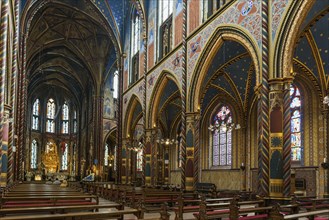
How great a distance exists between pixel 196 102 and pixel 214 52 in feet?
9.13

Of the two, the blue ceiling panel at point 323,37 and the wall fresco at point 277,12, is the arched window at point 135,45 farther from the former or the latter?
the wall fresco at point 277,12

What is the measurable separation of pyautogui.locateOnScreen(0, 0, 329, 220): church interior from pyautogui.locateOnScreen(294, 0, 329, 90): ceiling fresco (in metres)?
0.05

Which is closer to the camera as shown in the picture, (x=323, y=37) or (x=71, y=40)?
(x=323, y=37)

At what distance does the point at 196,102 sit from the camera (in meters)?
19.9

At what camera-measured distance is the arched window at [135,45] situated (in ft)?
101

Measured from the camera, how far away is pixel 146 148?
2655 cm

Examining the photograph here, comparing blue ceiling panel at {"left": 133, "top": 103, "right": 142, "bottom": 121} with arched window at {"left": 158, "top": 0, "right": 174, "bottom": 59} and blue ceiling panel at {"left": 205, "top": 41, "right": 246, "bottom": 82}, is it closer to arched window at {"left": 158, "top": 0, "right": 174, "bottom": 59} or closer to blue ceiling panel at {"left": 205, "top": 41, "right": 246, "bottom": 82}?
arched window at {"left": 158, "top": 0, "right": 174, "bottom": 59}

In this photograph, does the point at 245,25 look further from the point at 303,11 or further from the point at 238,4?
the point at 303,11

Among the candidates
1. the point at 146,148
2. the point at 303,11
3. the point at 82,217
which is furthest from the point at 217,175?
the point at 82,217

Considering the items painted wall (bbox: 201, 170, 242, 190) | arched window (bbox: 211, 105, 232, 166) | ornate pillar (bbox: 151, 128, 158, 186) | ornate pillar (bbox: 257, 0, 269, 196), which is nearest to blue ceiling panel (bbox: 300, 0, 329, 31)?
ornate pillar (bbox: 257, 0, 269, 196)

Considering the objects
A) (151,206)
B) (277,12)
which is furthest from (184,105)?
(277,12)

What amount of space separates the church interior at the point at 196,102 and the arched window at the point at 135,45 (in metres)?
0.16

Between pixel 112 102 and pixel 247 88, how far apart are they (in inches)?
976

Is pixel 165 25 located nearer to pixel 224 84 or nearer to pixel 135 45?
pixel 224 84
